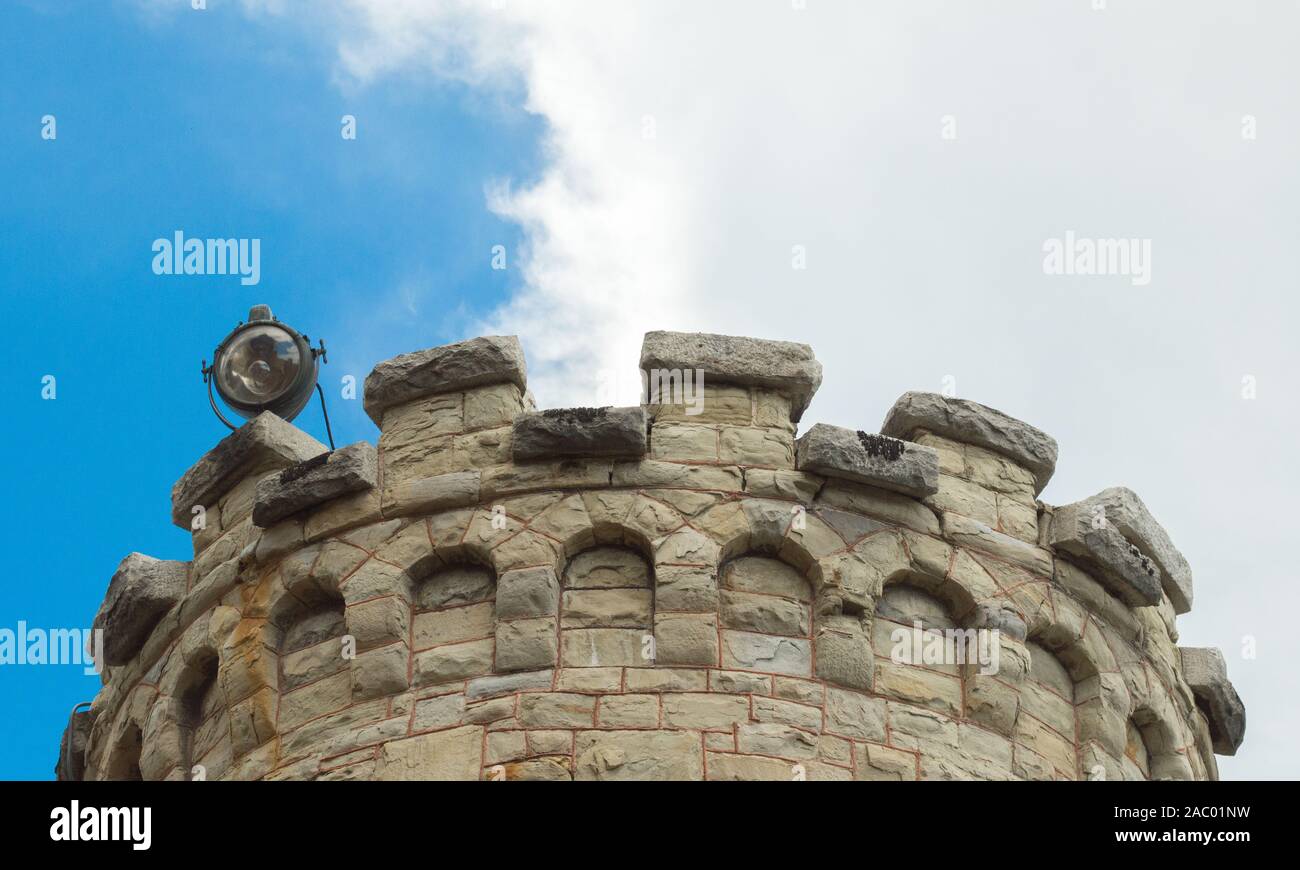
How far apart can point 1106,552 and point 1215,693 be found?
55.3 inches

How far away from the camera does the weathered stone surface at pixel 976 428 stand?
62.4ft

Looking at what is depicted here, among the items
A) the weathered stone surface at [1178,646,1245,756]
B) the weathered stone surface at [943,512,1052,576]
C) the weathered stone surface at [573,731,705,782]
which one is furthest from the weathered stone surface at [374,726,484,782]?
the weathered stone surface at [1178,646,1245,756]

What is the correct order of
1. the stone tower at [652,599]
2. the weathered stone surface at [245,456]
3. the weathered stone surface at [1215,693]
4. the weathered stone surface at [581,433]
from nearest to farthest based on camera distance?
the stone tower at [652,599], the weathered stone surface at [581,433], the weathered stone surface at [245,456], the weathered stone surface at [1215,693]

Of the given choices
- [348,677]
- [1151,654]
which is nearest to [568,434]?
[348,677]

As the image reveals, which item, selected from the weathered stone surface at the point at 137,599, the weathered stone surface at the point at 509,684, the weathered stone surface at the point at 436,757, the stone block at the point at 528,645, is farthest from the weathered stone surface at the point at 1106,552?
the weathered stone surface at the point at 137,599

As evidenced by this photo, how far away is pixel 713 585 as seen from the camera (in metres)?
17.8

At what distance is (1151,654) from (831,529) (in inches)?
82.6

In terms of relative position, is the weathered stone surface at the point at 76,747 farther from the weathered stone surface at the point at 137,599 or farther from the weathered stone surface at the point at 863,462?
the weathered stone surface at the point at 863,462

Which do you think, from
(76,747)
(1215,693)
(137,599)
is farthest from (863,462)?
(76,747)

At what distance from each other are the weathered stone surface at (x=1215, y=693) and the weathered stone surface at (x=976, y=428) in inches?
55.2

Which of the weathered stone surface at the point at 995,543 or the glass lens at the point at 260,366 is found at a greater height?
the glass lens at the point at 260,366
